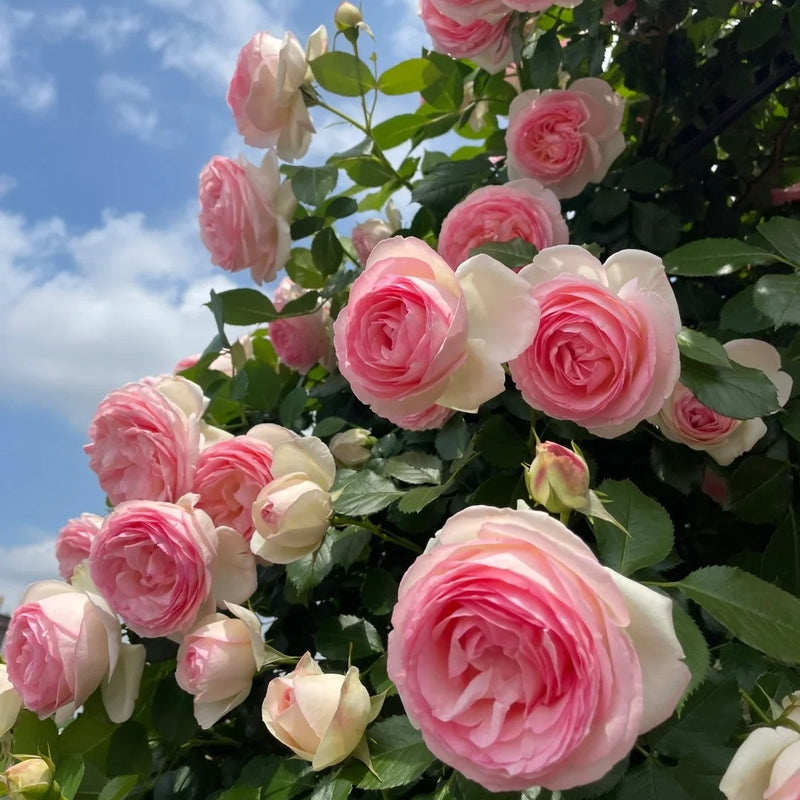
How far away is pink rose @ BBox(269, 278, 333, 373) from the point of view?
1.08m

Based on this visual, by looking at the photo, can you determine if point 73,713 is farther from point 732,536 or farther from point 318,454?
point 732,536

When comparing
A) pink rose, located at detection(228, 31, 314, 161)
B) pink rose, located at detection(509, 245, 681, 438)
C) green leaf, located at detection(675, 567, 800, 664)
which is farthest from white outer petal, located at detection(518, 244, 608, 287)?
pink rose, located at detection(228, 31, 314, 161)

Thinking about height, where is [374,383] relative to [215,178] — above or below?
below

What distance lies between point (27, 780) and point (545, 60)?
0.87 m

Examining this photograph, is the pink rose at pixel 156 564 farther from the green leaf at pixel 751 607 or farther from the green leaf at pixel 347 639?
the green leaf at pixel 751 607

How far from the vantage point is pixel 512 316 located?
568 millimetres

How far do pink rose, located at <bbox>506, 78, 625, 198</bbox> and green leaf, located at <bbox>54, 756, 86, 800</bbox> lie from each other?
0.75 metres

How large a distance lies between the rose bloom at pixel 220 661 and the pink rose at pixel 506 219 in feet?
1.35

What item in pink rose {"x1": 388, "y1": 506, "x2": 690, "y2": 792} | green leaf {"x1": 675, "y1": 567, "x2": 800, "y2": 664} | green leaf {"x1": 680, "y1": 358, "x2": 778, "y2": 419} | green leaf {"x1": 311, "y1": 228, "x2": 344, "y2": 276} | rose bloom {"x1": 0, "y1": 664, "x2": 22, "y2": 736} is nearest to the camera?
pink rose {"x1": 388, "y1": 506, "x2": 690, "y2": 792}

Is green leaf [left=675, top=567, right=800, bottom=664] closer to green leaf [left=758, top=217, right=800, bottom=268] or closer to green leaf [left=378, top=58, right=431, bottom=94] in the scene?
green leaf [left=758, top=217, right=800, bottom=268]

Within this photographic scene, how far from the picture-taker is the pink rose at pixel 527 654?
39 cm

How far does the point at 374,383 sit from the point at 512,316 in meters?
0.11

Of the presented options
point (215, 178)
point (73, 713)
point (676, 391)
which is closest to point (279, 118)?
point (215, 178)

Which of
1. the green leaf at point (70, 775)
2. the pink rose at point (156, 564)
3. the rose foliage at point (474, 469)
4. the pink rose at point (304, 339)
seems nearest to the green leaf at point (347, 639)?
the rose foliage at point (474, 469)
